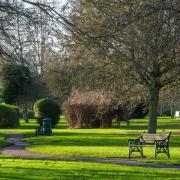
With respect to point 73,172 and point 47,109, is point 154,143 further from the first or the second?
point 47,109

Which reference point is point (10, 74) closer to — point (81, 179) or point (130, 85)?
point (130, 85)

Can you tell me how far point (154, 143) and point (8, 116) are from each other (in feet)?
111

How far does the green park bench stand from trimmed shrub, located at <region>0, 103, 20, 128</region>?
104 feet

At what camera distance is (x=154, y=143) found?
22.2 metres

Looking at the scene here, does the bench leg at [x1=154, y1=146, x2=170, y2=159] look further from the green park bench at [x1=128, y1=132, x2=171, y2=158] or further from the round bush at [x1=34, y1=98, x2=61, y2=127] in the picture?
the round bush at [x1=34, y1=98, x2=61, y2=127]

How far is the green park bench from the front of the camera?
2156 centimetres

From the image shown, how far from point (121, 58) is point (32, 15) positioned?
2.85 metres

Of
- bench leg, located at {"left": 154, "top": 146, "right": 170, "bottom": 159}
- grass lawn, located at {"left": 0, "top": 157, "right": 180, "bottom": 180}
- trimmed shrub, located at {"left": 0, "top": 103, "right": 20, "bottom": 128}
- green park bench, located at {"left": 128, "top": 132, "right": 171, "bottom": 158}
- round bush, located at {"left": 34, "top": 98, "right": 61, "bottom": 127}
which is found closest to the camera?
grass lawn, located at {"left": 0, "top": 157, "right": 180, "bottom": 180}

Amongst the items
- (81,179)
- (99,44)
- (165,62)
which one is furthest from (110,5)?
(165,62)

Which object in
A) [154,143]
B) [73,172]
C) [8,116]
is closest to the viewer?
[73,172]

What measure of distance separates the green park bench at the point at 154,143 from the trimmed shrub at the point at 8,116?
31579 mm

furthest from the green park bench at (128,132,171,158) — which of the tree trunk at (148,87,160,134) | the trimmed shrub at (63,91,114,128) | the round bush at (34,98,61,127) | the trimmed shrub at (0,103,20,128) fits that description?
the trimmed shrub at (0,103,20,128)

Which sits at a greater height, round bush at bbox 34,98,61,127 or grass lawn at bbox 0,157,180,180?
round bush at bbox 34,98,61,127

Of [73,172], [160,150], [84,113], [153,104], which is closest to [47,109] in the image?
[84,113]
